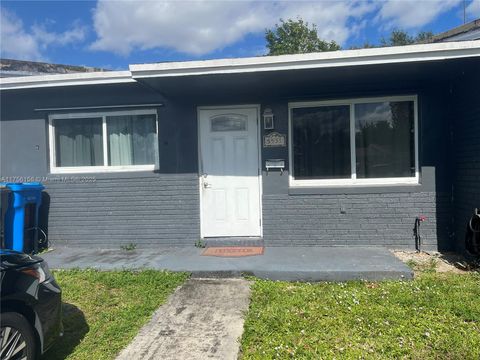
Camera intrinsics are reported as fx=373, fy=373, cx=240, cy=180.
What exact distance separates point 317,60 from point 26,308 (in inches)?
175

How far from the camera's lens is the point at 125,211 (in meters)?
6.89

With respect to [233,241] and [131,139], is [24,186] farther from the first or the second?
[233,241]

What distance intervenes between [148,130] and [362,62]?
3.91m

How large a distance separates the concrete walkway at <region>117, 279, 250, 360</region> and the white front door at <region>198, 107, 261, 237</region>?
189cm

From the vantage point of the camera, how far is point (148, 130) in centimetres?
696

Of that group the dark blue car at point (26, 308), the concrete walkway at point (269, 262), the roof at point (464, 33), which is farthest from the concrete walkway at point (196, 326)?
the roof at point (464, 33)

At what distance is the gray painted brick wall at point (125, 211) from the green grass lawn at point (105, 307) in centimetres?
147

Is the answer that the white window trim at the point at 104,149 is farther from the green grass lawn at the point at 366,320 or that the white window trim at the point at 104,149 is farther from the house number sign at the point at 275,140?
the green grass lawn at the point at 366,320

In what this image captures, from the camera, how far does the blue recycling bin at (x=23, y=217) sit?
6.14m

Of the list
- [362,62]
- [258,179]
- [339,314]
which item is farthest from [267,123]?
[339,314]

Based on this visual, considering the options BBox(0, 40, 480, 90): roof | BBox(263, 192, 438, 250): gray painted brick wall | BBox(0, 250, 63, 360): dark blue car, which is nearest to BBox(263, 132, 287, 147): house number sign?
BBox(263, 192, 438, 250): gray painted brick wall

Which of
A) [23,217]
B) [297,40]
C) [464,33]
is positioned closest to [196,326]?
[23,217]

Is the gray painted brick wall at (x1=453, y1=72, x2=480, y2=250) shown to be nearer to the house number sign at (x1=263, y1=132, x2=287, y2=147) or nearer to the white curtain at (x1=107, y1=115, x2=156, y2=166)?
the house number sign at (x1=263, y1=132, x2=287, y2=147)

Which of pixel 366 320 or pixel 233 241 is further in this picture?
pixel 233 241
